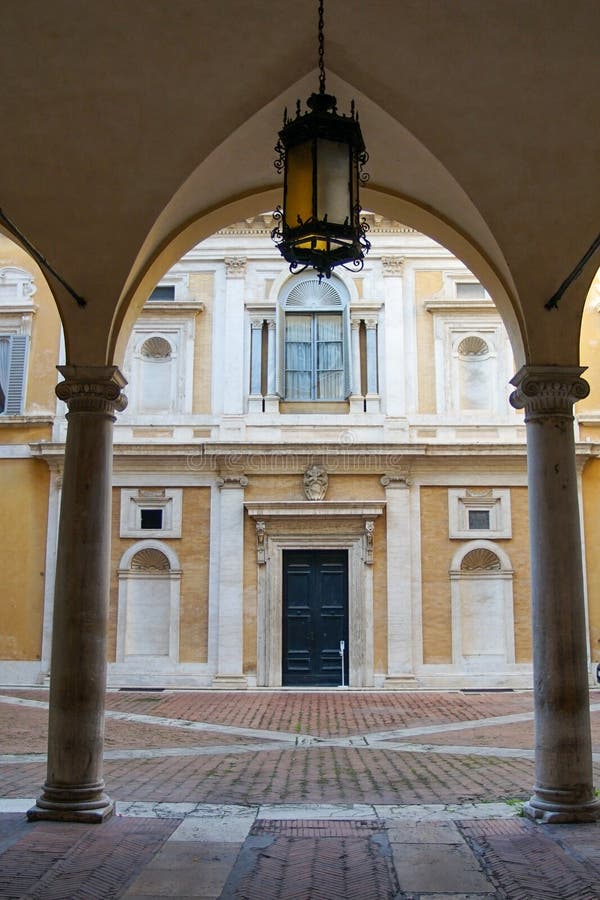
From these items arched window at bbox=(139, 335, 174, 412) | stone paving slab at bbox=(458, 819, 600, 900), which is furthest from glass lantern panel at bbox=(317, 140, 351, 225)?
arched window at bbox=(139, 335, 174, 412)

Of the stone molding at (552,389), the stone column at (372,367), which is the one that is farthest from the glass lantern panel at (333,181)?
the stone column at (372,367)

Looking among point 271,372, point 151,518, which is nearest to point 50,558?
point 151,518

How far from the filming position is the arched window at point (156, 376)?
18.9 metres

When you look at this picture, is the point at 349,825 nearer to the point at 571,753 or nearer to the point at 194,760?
the point at 571,753

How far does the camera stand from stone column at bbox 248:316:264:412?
61.6 ft

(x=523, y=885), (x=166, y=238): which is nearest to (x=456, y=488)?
(x=166, y=238)

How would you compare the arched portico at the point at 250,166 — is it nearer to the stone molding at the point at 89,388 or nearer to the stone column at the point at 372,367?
the stone molding at the point at 89,388

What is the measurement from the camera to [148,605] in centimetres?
1805

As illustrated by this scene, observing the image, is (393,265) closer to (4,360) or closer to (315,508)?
(315,508)

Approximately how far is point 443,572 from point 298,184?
14.3m

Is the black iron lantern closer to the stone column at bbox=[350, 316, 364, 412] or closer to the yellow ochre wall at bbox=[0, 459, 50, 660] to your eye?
the stone column at bbox=[350, 316, 364, 412]

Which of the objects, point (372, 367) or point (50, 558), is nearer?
point (50, 558)

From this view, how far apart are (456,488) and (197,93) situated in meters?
13.2

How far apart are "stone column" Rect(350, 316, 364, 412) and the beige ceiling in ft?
37.6
